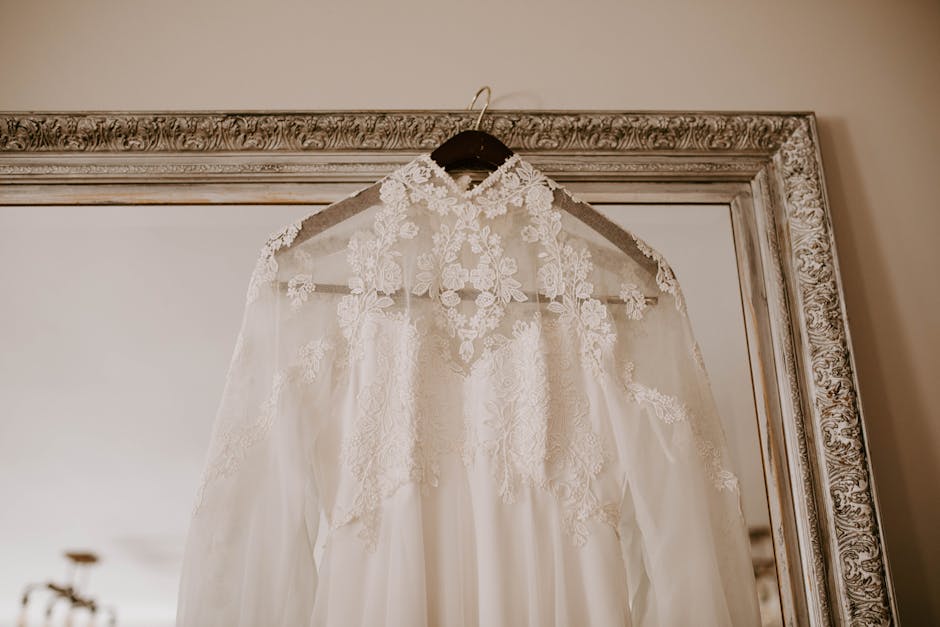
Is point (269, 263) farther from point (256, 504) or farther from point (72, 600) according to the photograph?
point (72, 600)

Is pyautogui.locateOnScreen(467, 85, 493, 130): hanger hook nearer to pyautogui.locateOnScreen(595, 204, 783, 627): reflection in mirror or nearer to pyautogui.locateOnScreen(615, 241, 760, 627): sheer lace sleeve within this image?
pyautogui.locateOnScreen(595, 204, 783, 627): reflection in mirror

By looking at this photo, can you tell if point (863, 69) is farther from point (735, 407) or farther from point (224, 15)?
point (224, 15)

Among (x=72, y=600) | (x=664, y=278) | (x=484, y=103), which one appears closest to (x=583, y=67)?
(x=484, y=103)

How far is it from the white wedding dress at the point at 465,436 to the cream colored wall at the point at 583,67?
399mm

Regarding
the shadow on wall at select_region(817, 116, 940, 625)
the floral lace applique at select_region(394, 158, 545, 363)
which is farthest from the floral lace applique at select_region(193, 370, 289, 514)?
the shadow on wall at select_region(817, 116, 940, 625)

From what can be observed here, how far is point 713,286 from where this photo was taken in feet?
4.08

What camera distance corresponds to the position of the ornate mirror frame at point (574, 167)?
1223 millimetres

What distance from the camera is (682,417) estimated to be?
1.03 metres

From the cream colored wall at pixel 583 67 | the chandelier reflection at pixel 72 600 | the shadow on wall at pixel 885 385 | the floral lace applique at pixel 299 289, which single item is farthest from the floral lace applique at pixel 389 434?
the shadow on wall at pixel 885 385

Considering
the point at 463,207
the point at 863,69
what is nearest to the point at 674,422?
the point at 463,207

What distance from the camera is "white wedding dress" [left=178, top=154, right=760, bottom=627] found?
0.90m

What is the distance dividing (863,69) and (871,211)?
0.32 m

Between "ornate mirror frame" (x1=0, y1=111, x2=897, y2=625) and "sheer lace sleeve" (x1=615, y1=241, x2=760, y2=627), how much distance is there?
7.9 inches

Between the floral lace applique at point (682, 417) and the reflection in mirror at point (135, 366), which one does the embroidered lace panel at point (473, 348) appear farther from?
the reflection in mirror at point (135, 366)
